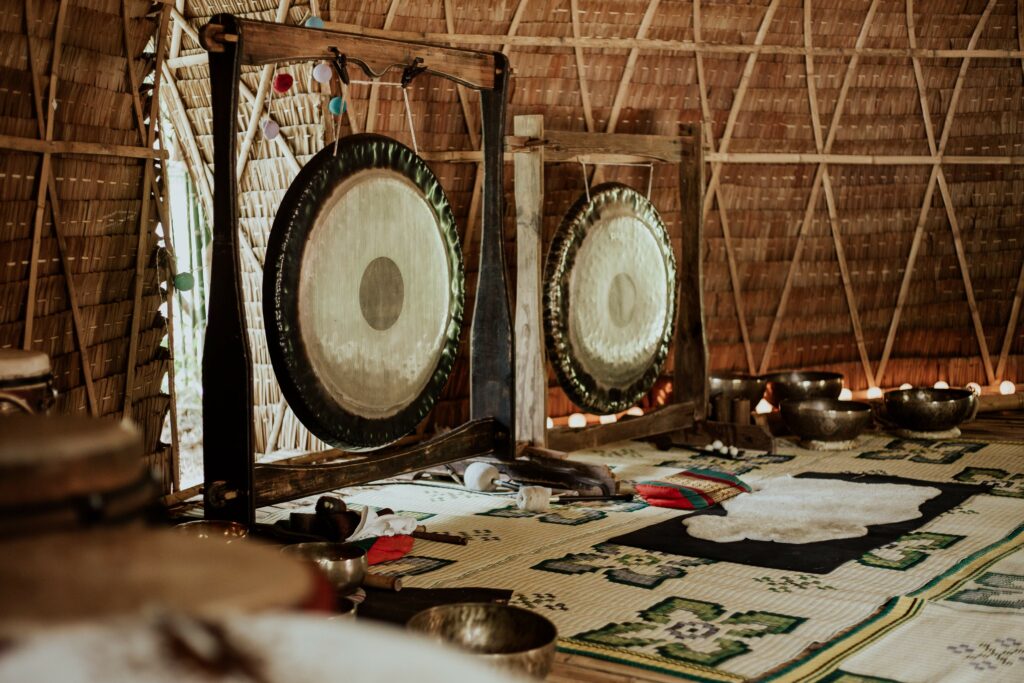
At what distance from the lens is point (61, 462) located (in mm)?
771

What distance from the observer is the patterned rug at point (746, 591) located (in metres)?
2.36

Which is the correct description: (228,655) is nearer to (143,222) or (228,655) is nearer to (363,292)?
(363,292)

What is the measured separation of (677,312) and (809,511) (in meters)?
1.61

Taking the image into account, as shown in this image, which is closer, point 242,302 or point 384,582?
point 384,582

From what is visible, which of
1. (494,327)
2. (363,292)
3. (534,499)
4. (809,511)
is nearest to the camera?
(363,292)

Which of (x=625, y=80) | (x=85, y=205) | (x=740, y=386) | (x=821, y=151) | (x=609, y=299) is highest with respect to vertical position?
(x=625, y=80)

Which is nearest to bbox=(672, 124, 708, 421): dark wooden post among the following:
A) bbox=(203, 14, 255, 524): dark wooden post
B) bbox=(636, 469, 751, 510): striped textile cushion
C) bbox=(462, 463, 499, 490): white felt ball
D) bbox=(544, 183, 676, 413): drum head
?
bbox=(544, 183, 676, 413): drum head

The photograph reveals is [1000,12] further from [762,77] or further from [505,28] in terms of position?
[505,28]

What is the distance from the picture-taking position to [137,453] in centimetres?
87

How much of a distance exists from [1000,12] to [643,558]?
4208 millimetres

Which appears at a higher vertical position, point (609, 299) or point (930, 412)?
point (609, 299)

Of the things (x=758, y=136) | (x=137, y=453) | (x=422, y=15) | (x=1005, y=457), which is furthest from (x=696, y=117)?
(x=137, y=453)

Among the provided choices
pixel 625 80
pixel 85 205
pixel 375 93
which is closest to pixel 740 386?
pixel 625 80

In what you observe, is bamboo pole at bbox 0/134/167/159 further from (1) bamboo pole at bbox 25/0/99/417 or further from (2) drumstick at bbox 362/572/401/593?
(2) drumstick at bbox 362/572/401/593
